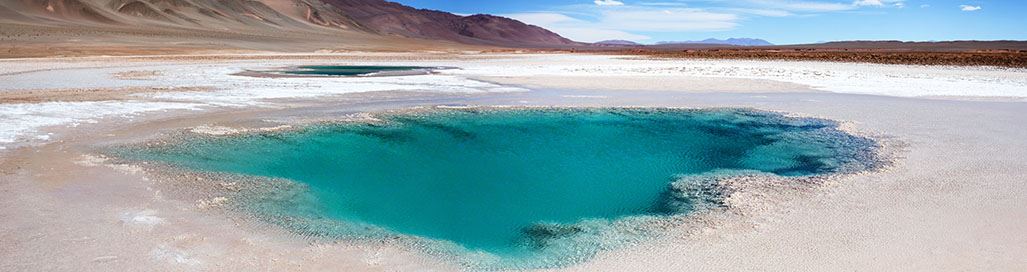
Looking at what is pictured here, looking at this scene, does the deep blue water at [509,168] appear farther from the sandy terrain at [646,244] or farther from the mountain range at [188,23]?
the mountain range at [188,23]

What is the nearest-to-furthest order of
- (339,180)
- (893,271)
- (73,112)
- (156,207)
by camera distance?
1. (893,271)
2. (156,207)
3. (339,180)
4. (73,112)

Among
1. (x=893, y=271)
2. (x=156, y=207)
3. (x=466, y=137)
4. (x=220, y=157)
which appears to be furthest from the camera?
(x=466, y=137)

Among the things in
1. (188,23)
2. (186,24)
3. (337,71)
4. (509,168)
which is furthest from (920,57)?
(188,23)

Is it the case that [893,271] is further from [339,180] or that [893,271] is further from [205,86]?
[205,86]

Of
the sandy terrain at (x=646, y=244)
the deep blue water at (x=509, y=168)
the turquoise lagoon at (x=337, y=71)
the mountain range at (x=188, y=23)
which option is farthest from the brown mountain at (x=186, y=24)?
the deep blue water at (x=509, y=168)

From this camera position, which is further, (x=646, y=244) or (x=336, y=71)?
(x=336, y=71)

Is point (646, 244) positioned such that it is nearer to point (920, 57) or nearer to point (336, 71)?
point (336, 71)

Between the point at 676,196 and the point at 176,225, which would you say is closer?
the point at 176,225

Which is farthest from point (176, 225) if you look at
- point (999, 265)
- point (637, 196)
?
point (999, 265)

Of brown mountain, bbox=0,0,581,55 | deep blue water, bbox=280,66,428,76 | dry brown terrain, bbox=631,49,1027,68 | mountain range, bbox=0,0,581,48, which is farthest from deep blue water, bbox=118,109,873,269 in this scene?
mountain range, bbox=0,0,581,48
